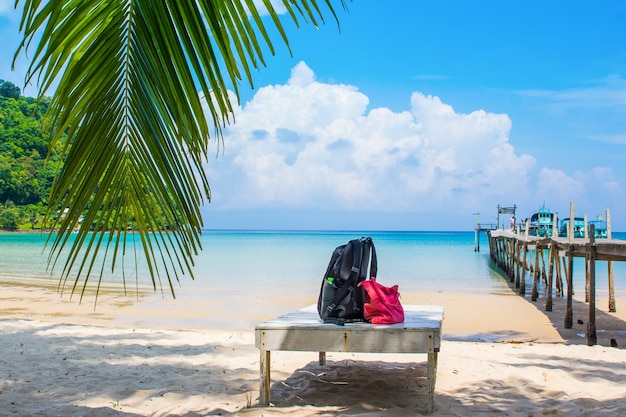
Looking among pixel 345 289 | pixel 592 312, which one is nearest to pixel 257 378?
pixel 345 289

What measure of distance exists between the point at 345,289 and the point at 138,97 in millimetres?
2860

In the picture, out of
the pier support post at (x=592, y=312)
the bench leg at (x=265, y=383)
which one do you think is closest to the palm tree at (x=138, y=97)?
the bench leg at (x=265, y=383)

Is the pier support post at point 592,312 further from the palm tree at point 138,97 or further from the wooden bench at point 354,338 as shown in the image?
the palm tree at point 138,97

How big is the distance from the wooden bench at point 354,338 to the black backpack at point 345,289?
10cm

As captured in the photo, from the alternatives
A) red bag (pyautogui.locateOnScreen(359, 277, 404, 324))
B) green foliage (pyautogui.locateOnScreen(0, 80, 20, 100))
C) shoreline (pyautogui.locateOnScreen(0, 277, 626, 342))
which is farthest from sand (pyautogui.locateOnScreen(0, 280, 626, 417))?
green foliage (pyautogui.locateOnScreen(0, 80, 20, 100))

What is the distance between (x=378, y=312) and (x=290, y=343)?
0.67 metres

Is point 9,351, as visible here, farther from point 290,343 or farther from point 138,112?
point 138,112

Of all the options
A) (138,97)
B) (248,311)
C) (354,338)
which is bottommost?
(248,311)

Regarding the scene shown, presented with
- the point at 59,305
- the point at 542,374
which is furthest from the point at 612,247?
the point at 59,305

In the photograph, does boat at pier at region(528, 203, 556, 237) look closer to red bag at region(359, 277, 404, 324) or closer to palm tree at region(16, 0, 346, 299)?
red bag at region(359, 277, 404, 324)

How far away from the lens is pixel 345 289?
14.6ft

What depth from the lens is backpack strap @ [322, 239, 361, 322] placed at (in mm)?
4438

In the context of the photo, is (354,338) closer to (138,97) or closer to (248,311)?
(138,97)

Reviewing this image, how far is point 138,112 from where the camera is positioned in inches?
73.6
